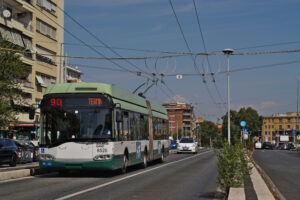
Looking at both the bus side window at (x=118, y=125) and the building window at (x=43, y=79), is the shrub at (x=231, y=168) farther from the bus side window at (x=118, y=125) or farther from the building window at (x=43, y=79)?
the building window at (x=43, y=79)

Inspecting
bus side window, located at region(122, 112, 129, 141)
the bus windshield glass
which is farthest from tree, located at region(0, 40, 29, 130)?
the bus windshield glass

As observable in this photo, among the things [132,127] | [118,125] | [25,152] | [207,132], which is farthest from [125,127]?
[207,132]

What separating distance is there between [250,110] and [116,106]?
5941 inches

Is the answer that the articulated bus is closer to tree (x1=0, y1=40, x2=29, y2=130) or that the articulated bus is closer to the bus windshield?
the bus windshield

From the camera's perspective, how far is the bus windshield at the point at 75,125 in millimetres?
15344

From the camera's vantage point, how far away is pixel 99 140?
15352 millimetres

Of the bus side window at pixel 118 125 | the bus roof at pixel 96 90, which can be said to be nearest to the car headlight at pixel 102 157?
the bus side window at pixel 118 125

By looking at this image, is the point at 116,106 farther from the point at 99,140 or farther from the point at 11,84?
the point at 11,84

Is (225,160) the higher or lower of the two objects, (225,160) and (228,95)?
the lower

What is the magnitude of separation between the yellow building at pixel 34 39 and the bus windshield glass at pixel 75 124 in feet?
97.1

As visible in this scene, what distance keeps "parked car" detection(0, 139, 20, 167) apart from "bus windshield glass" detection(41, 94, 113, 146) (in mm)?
9187

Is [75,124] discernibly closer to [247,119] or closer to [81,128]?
[81,128]

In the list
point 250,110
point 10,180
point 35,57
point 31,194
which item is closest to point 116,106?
point 10,180

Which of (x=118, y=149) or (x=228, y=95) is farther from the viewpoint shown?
(x=228, y=95)
